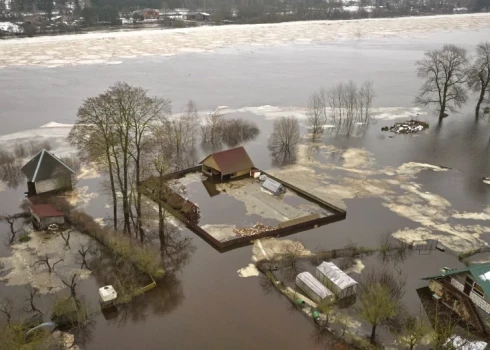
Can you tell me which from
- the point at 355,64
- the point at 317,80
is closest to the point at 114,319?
the point at 317,80

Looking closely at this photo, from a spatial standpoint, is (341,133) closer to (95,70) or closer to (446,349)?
(446,349)

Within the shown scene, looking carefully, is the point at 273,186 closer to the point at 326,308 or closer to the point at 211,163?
the point at 211,163

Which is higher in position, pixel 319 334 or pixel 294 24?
pixel 294 24

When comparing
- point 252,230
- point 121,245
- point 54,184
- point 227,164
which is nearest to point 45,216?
point 54,184

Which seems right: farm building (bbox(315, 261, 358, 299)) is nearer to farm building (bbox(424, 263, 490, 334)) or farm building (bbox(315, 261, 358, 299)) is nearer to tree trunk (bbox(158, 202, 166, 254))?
farm building (bbox(424, 263, 490, 334))

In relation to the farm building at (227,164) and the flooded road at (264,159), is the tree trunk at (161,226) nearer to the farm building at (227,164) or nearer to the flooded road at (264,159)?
the flooded road at (264,159)

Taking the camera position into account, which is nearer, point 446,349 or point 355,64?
point 446,349

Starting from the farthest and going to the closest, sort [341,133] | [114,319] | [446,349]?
1. [341,133]
2. [114,319]
3. [446,349]
